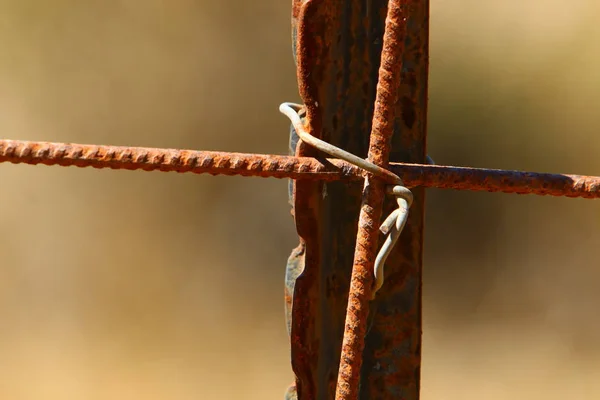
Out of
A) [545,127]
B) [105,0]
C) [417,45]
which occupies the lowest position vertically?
[417,45]

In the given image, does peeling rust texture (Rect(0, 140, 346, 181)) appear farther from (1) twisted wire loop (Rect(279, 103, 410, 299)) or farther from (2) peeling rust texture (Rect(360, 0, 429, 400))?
(2) peeling rust texture (Rect(360, 0, 429, 400))

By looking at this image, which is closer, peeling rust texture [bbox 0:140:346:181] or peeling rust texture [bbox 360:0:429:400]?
peeling rust texture [bbox 0:140:346:181]

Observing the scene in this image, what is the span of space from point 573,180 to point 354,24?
8.4 inches

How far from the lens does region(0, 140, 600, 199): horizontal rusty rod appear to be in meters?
0.60

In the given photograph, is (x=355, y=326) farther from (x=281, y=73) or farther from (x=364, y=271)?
(x=281, y=73)

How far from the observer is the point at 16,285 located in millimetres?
3568

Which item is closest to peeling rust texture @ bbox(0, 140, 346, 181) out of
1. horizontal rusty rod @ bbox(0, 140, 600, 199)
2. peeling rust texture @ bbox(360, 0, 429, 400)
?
horizontal rusty rod @ bbox(0, 140, 600, 199)

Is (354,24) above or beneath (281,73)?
beneath

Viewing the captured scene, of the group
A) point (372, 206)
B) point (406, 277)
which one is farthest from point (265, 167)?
point (406, 277)

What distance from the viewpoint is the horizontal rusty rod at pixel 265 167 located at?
23.7 inches

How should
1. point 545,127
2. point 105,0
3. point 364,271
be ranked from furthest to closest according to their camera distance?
point 105,0 < point 545,127 < point 364,271

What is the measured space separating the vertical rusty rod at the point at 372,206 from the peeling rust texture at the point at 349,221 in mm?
65

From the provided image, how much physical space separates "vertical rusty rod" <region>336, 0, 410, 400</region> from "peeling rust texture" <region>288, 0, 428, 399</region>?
0.21ft

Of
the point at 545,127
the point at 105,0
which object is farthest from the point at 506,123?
the point at 105,0
